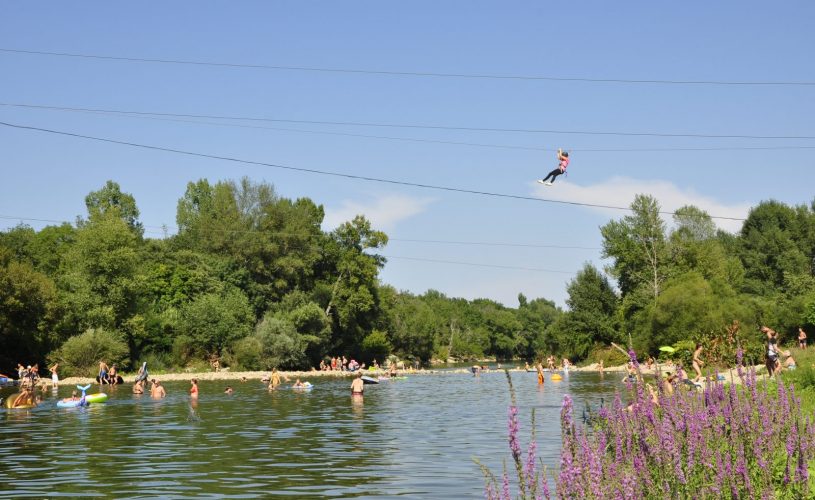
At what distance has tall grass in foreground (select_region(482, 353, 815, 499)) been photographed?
7059 millimetres

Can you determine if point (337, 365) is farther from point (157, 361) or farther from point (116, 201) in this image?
point (116, 201)

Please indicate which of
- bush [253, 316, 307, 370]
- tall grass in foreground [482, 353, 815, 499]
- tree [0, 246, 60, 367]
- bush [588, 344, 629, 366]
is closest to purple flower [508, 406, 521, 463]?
tall grass in foreground [482, 353, 815, 499]

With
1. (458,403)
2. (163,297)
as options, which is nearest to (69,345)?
(163,297)

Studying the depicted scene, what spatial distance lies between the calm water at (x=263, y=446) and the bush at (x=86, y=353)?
23.9 m

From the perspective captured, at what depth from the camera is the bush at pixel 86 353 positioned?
233 ft

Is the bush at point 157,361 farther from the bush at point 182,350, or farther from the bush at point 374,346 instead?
the bush at point 374,346

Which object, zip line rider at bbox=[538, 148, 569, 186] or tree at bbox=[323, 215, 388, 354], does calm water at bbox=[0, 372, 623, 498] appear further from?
tree at bbox=[323, 215, 388, 354]

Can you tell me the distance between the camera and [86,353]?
7162 cm

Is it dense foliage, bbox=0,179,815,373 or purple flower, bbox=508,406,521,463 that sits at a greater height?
dense foliage, bbox=0,179,815,373

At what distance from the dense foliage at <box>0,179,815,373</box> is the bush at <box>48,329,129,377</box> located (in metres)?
2.45

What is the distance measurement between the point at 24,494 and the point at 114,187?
111m

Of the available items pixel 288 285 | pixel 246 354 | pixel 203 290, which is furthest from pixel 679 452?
pixel 288 285

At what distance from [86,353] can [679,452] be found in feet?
A: 228

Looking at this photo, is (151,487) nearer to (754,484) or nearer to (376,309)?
(754,484)
